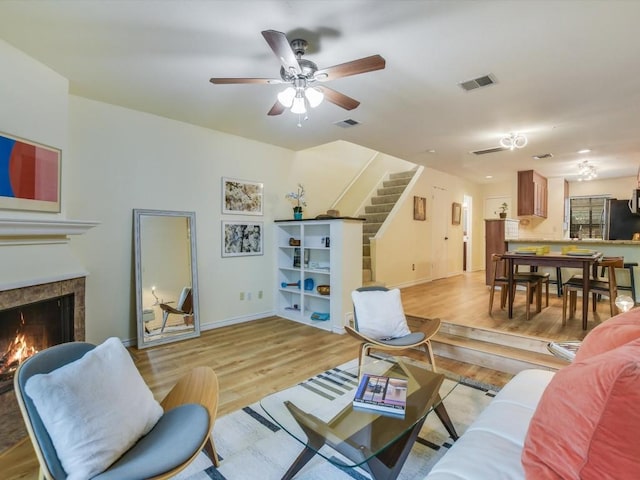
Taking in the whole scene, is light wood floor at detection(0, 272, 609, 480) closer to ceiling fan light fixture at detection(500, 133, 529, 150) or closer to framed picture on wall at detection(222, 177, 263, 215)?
framed picture on wall at detection(222, 177, 263, 215)

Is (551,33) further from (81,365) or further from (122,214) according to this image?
(122,214)

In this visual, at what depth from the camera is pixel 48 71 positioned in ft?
8.85

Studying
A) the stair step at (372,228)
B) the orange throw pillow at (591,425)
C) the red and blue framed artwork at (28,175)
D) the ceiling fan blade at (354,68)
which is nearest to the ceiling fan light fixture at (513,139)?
the stair step at (372,228)

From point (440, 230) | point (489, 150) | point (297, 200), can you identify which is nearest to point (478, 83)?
point (489, 150)

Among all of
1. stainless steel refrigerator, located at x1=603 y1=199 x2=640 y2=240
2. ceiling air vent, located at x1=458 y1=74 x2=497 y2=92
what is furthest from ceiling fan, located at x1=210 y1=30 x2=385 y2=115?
stainless steel refrigerator, located at x1=603 y1=199 x2=640 y2=240

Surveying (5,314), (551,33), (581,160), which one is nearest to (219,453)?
(5,314)

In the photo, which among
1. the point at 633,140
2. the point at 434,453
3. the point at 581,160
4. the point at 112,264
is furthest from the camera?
the point at 581,160

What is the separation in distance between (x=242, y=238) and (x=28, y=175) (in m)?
2.45

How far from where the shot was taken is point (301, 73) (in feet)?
7.33

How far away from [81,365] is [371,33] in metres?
2.45

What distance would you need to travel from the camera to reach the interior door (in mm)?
7172

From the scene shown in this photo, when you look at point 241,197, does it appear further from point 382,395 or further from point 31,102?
point 382,395

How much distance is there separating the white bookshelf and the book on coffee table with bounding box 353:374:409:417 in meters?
2.23

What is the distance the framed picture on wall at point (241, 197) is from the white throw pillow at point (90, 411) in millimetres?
3127
